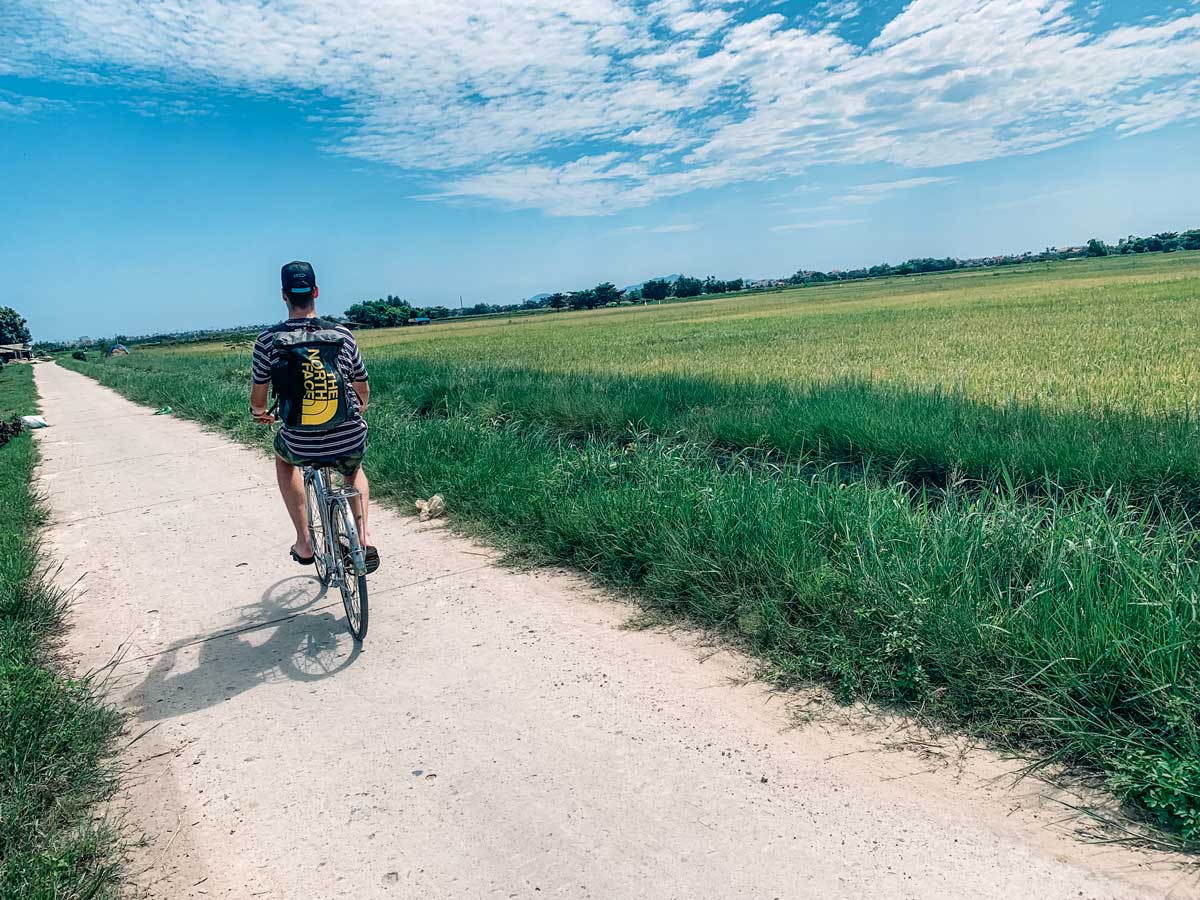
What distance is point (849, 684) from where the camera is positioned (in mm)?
3348

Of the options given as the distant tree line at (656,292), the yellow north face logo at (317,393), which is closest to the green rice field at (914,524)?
the yellow north face logo at (317,393)

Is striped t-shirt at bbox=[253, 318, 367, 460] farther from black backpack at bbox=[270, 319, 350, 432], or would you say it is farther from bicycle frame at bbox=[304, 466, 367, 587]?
bicycle frame at bbox=[304, 466, 367, 587]

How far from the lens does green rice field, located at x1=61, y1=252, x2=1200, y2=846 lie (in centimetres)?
291

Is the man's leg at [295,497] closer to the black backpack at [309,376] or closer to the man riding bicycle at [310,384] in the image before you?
the man riding bicycle at [310,384]

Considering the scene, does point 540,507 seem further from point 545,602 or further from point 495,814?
point 495,814

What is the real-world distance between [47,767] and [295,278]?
8.08ft

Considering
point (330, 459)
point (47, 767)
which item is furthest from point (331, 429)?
point (47, 767)

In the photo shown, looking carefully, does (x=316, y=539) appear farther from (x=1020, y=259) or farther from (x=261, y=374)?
(x=1020, y=259)

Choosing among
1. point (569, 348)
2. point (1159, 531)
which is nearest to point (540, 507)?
point (1159, 531)

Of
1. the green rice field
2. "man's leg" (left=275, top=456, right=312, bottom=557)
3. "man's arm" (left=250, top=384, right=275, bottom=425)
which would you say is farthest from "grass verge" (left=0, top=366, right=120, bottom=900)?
the green rice field

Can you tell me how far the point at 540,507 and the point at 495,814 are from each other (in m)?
3.30

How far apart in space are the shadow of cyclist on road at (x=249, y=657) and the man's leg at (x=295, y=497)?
1.39ft

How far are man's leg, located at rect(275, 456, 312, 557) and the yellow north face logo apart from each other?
21.2 inches

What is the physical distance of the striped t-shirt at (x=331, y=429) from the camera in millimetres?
4176
